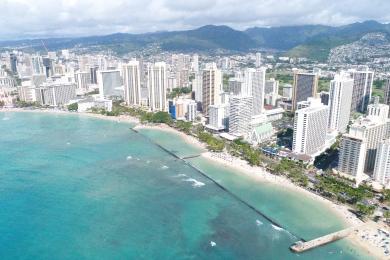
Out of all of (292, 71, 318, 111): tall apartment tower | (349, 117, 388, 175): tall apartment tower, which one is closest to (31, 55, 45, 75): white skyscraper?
(292, 71, 318, 111): tall apartment tower

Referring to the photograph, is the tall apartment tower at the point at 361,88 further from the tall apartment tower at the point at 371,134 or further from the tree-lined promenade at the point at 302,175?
the tree-lined promenade at the point at 302,175

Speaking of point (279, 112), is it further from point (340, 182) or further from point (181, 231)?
point (181, 231)

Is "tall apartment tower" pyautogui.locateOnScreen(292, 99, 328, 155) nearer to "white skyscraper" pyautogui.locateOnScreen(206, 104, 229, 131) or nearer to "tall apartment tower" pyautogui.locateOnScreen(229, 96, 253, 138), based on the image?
"tall apartment tower" pyautogui.locateOnScreen(229, 96, 253, 138)

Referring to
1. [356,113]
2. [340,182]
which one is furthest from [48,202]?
[356,113]

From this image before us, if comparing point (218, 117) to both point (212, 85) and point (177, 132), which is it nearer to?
point (177, 132)

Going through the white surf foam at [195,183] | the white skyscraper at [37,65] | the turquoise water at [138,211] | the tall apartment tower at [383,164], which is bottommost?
the turquoise water at [138,211]

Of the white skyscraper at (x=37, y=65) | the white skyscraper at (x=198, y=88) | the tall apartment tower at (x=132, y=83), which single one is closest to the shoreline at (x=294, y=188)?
the white skyscraper at (x=198, y=88)
